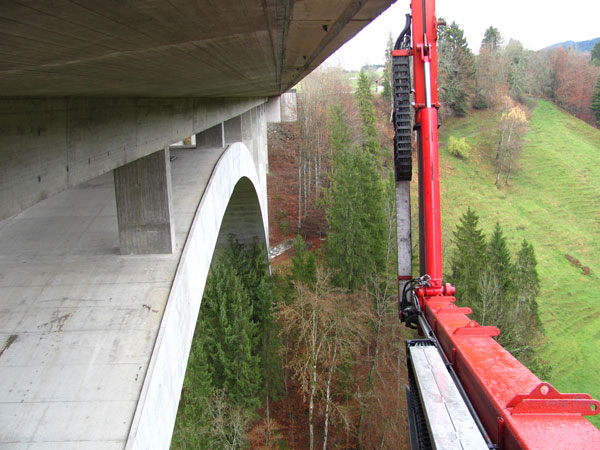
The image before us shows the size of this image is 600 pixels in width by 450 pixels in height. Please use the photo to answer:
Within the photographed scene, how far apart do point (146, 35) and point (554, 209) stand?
135 feet

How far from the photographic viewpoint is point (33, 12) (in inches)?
53.7

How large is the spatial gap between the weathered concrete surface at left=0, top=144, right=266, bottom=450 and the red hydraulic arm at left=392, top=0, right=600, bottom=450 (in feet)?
9.56

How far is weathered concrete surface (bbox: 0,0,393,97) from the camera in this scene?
1.52m

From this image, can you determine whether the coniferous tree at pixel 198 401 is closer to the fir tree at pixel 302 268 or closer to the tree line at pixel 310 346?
the tree line at pixel 310 346

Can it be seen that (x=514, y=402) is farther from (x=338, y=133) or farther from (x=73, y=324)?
(x=338, y=133)

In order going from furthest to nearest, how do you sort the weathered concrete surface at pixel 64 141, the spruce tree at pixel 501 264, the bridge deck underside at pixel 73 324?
the spruce tree at pixel 501 264, the bridge deck underside at pixel 73 324, the weathered concrete surface at pixel 64 141

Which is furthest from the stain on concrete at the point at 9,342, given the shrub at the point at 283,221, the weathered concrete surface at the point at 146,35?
the shrub at the point at 283,221

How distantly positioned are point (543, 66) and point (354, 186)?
51646 millimetres

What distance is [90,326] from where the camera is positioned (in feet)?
16.2

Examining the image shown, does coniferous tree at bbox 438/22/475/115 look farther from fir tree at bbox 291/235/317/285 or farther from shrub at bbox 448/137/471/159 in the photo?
fir tree at bbox 291/235/317/285

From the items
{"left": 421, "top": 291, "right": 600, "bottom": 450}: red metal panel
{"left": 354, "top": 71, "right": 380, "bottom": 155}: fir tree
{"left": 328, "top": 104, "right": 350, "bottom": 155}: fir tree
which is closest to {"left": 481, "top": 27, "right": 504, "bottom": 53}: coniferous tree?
{"left": 354, "top": 71, "right": 380, "bottom": 155}: fir tree

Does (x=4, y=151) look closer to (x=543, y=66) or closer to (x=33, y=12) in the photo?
(x=33, y=12)

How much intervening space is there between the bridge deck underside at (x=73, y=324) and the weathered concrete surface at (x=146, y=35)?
275 cm

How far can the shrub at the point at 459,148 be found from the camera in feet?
137
